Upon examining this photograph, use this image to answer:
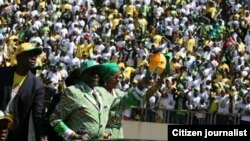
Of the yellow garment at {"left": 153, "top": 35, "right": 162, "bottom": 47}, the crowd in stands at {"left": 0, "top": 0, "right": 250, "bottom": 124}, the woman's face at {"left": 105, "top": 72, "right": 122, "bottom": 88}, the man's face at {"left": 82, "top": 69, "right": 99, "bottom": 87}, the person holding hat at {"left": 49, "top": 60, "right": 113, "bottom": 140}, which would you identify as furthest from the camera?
the yellow garment at {"left": 153, "top": 35, "right": 162, "bottom": 47}

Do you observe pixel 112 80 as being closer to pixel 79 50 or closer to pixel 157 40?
pixel 79 50

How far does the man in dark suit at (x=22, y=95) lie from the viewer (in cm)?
764

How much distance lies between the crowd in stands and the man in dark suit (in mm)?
12282

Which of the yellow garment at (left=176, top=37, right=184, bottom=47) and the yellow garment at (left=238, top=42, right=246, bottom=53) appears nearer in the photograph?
the yellow garment at (left=238, top=42, right=246, bottom=53)

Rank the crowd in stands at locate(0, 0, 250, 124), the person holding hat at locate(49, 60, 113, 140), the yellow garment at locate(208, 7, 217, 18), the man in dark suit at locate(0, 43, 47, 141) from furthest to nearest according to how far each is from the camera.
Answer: the yellow garment at locate(208, 7, 217, 18)
the crowd in stands at locate(0, 0, 250, 124)
the man in dark suit at locate(0, 43, 47, 141)
the person holding hat at locate(49, 60, 113, 140)

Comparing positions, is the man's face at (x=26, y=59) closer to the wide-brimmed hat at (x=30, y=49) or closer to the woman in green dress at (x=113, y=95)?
the wide-brimmed hat at (x=30, y=49)

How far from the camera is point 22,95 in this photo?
768 centimetres

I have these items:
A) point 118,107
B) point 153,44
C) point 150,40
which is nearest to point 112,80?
point 118,107

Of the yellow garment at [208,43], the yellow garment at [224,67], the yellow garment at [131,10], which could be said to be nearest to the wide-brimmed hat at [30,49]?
the yellow garment at [224,67]

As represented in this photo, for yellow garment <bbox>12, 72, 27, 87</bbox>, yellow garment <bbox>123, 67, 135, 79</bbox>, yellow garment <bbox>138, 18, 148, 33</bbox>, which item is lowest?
yellow garment <bbox>12, 72, 27, 87</bbox>

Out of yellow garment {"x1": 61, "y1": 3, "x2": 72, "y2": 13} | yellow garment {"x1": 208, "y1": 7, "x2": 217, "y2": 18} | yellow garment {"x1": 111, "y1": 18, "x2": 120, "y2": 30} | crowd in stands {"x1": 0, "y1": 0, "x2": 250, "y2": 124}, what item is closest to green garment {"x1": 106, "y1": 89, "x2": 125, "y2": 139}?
crowd in stands {"x1": 0, "y1": 0, "x2": 250, "y2": 124}

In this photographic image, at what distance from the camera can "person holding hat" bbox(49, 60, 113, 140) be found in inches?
291

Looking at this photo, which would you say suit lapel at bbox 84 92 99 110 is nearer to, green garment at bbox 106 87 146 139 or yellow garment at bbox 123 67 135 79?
green garment at bbox 106 87 146 139

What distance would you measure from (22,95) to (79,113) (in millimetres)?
566
